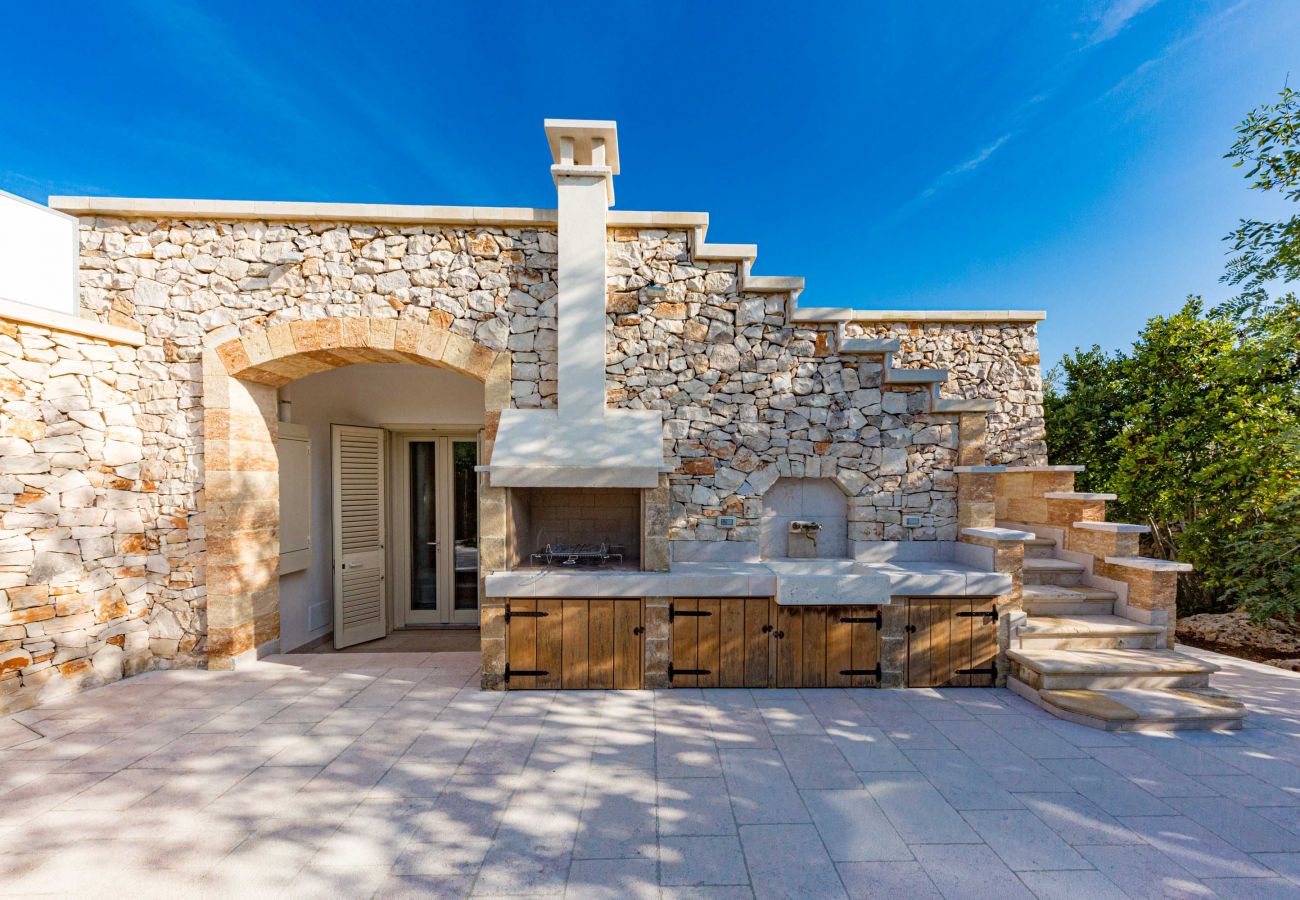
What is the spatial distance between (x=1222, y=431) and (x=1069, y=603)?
10.5ft

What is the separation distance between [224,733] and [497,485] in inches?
105

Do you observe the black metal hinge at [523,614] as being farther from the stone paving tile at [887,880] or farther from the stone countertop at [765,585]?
the stone paving tile at [887,880]

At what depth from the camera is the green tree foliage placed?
4355mm

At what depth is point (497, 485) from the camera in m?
4.25

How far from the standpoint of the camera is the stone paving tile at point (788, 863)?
219 cm

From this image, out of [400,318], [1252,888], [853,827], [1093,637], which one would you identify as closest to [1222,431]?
[1093,637]

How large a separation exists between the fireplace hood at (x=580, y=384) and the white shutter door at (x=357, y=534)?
2.93 m

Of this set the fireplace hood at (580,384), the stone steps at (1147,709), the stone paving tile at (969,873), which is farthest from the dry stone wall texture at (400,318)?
the stone paving tile at (969,873)

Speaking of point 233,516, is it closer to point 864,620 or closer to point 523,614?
point 523,614

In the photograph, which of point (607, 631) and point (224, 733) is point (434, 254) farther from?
point (224, 733)

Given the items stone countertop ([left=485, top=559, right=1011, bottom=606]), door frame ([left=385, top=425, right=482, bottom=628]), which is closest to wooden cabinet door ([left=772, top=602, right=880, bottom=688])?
stone countertop ([left=485, top=559, right=1011, bottom=606])

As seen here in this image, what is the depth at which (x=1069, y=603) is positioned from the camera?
4.78 meters

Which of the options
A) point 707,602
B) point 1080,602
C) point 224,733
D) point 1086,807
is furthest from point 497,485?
point 1080,602

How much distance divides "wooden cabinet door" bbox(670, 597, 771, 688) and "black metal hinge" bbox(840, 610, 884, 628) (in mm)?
716
